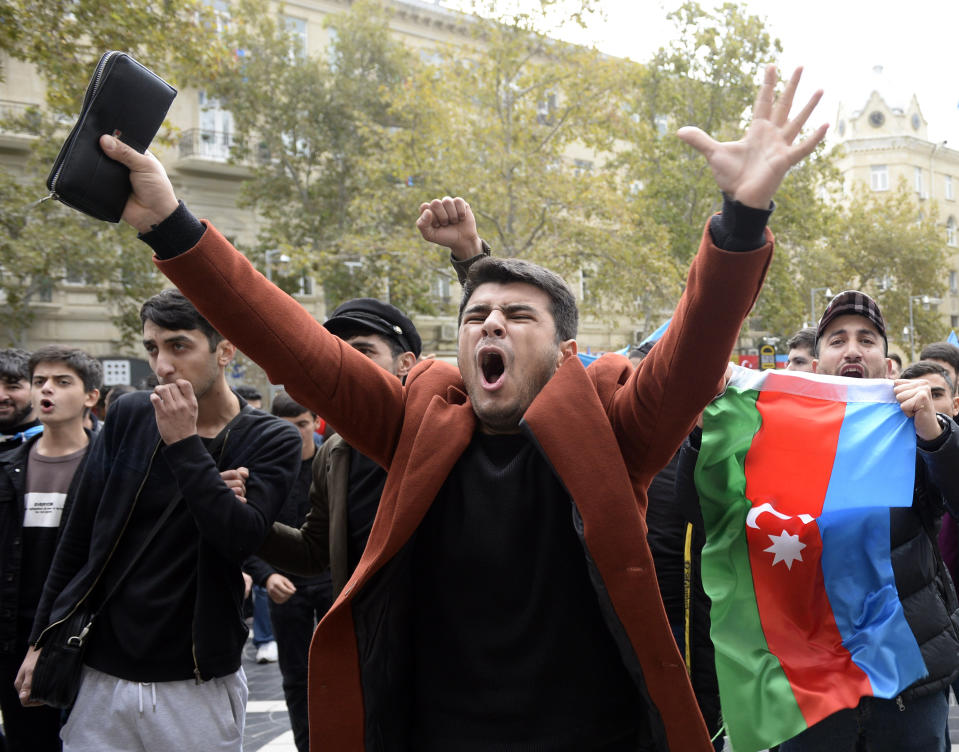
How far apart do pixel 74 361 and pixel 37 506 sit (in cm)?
72

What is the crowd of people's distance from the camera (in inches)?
83.4

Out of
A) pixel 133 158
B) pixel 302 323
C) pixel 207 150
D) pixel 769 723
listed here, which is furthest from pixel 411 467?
pixel 207 150

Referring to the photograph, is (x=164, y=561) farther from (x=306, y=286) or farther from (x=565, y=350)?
(x=306, y=286)

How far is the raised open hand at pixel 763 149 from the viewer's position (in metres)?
1.95

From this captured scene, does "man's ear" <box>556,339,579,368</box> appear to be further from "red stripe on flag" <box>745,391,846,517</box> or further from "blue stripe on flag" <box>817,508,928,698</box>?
"blue stripe on flag" <box>817,508,928,698</box>

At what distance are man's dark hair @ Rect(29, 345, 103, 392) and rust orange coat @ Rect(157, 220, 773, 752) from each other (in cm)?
256

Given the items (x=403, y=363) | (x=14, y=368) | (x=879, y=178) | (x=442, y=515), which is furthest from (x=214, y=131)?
(x=879, y=178)

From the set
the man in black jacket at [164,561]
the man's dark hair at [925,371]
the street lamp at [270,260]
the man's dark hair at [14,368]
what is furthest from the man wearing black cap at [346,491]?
the street lamp at [270,260]

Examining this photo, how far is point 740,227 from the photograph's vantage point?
197 cm

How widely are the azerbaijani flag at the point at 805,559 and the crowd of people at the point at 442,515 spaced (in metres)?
0.09

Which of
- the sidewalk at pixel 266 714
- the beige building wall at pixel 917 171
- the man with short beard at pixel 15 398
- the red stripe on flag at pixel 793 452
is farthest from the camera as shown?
the beige building wall at pixel 917 171

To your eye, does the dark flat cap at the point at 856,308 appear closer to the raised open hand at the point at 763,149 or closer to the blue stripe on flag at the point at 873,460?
the blue stripe on flag at the point at 873,460

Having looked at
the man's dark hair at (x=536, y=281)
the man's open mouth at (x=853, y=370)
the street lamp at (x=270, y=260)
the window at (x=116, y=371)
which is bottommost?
the window at (x=116, y=371)

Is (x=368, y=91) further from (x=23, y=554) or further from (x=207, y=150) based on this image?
(x=23, y=554)
